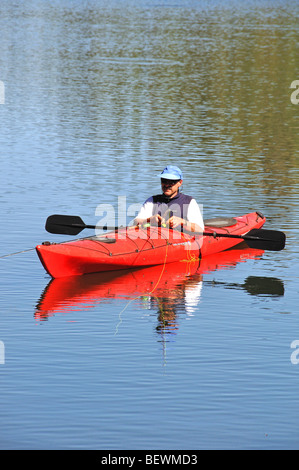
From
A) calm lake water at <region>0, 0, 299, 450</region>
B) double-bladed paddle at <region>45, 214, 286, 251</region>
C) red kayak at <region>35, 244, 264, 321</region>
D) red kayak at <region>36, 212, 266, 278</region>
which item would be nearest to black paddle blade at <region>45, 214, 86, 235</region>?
double-bladed paddle at <region>45, 214, 286, 251</region>

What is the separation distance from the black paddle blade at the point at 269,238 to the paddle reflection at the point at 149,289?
603 millimetres

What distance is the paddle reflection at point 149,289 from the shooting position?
37.9ft

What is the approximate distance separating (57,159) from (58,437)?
14.9m

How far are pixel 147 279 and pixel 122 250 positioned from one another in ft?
1.71

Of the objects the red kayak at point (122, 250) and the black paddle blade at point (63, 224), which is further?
the black paddle blade at point (63, 224)

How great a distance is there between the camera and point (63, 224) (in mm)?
14047

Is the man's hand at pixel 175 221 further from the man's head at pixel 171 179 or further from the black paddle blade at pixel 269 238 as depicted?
the black paddle blade at pixel 269 238

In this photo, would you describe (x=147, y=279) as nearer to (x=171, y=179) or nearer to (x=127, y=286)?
(x=127, y=286)

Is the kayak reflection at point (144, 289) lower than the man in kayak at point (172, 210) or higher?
lower

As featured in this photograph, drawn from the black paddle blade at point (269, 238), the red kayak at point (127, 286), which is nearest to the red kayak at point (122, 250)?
the red kayak at point (127, 286)

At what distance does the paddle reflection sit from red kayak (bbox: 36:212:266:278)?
127 mm

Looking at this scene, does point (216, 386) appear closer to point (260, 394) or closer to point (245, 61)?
point (260, 394)

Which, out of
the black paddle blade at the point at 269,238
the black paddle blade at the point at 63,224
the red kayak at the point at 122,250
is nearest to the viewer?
the red kayak at the point at 122,250

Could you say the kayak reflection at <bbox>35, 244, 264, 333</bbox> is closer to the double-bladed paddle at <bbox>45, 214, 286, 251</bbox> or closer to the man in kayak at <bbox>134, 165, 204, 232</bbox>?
the double-bladed paddle at <bbox>45, 214, 286, 251</bbox>
